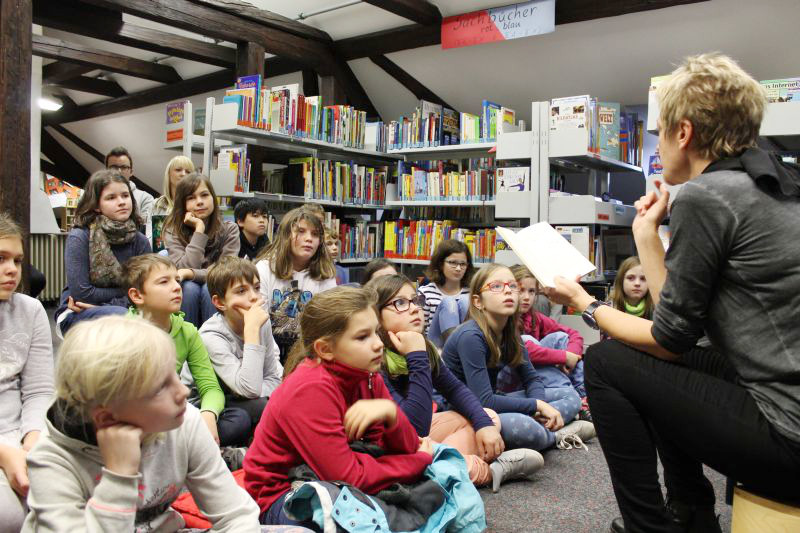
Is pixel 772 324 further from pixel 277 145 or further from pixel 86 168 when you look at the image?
pixel 86 168

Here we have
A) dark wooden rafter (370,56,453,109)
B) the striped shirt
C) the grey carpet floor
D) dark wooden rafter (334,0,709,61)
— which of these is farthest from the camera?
dark wooden rafter (370,56,453,109)

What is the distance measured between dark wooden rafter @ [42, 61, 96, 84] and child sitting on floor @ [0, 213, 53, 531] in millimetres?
7319

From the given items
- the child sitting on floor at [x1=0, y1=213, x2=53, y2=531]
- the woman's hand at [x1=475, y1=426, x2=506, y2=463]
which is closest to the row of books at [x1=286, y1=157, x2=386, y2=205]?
the woman's hand at [x1=475, y1=426, x2=506, y2=463]

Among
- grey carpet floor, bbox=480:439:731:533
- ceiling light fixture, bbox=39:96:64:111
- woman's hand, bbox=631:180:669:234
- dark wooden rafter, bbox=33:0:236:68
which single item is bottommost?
grey carpet floor, bbox=480:439:731:533

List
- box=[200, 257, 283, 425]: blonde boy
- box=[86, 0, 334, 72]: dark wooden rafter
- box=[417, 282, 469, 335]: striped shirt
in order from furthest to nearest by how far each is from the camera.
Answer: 1. box=[86, 0, 334, 72]: dark wooden rafter
2. box=[417, 282, 469, 335]: striped shirt
3. box=[200, 257, 283, 425]: blonde boy

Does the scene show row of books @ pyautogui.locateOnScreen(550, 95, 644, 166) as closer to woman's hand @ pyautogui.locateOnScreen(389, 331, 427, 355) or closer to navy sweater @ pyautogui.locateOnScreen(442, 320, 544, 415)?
navy sweater @ pyautogui.locateOnScreen(442, 320, 544, 415)

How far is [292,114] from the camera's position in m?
5.00

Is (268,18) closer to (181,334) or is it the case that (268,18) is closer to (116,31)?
(116,31)

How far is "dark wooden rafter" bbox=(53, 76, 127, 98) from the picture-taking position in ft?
29.2

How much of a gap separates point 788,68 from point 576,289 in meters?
4.02

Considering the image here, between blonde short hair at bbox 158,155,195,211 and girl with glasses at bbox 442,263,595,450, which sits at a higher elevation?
blonde short hair at bbox 158,155,195,211

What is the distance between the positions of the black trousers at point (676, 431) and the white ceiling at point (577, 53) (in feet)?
13.2

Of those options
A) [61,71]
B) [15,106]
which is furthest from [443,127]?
[61,71]

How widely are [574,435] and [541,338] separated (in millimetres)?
843
